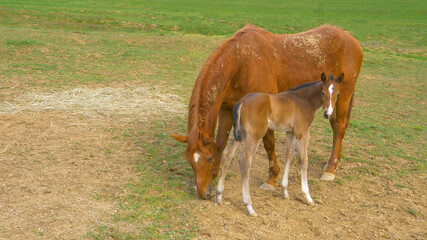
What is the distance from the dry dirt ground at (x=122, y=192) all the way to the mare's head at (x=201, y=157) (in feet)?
0.66

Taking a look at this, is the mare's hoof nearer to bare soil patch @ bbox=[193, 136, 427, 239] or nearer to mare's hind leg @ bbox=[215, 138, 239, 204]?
bare soil patch @ bbox=[193, 136, 427, 239]

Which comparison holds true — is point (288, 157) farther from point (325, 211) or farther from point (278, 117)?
point (325, 211)

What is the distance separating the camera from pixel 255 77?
6.06m

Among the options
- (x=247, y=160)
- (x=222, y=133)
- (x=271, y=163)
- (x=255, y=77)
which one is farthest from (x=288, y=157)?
(x=255, y=77)

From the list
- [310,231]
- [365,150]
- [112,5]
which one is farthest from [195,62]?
[112,5]

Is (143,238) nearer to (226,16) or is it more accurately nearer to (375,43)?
(375,43)

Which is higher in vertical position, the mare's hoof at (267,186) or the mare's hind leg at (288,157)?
the mare's hind leg at (288,157)

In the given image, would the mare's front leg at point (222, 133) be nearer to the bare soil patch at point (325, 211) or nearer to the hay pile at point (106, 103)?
the bare soil patch at point (325, 211)

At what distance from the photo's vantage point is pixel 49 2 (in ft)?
111

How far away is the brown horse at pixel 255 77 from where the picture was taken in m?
5.51

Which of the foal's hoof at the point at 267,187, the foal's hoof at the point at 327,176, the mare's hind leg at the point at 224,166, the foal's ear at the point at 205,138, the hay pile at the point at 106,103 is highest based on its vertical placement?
the foal's ear at the point at 205,138

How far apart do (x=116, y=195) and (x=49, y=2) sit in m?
33.0

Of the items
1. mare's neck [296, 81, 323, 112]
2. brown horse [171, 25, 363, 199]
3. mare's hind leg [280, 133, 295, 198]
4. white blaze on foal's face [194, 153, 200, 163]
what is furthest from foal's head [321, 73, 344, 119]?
white blaze on foal's face [194, 153, 200, 163]

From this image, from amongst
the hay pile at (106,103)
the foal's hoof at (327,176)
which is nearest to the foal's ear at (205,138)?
the foal's hoof at (327,176)
